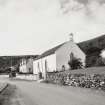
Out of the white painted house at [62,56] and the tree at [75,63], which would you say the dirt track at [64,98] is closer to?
the tree at [75,63]

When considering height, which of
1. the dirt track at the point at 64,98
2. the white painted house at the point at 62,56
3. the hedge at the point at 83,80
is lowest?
the dirt track at the point at 64,98

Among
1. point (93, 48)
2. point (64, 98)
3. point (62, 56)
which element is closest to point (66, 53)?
point (62, 56)

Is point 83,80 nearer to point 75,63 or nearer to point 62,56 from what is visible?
point 75,63

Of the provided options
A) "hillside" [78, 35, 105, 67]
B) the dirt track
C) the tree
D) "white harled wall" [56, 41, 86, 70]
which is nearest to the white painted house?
"white harled wall" [56, 41, 86, 70]

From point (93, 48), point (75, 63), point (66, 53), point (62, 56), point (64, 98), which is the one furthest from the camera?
point (93, 48)

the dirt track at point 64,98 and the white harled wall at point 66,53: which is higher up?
the white harled wall at point 66,53

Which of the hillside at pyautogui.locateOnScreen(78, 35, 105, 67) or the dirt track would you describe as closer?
the dirt track

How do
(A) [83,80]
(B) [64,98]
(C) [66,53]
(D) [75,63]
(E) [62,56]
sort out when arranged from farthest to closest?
(C) [66,53]
(E) [62,56]
(D) [75,63]
(A) [83,80]
(B) [64,98]

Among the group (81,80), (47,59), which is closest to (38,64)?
(47,59)

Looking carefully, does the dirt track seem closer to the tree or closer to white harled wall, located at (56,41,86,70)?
the tree

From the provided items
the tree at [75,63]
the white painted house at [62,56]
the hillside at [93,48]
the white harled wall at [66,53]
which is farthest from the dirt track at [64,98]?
the white harled wall at [66,53]

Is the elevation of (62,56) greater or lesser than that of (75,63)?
greater

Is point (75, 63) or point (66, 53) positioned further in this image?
point (66, 53)

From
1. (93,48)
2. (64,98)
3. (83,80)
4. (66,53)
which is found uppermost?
(93,48)
